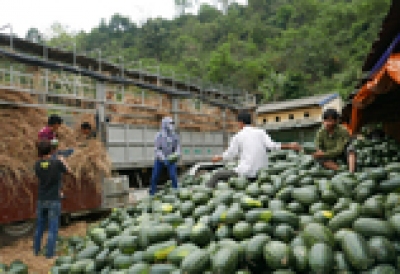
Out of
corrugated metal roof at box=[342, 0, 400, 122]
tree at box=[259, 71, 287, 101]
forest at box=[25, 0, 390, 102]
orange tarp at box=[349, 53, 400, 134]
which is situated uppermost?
forest at box=[25, 0, 390, 102]

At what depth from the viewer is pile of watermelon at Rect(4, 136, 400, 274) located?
211 centimetres

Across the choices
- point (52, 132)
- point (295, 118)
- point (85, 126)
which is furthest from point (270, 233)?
point (295, 118)

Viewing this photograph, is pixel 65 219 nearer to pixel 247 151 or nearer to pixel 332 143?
pixel 247 151

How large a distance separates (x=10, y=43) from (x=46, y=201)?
4061mm

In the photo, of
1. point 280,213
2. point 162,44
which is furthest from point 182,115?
point 162,44

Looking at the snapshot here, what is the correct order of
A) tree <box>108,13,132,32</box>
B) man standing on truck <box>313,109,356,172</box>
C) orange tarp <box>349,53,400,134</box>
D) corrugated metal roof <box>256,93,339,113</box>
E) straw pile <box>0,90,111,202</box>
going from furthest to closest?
tree <box>108,13,132,32</box> < corrugated metal roof <box>256,93,339,113</box> < straw pile <box>0,90,111,202</box> < man standing on truck <box>313,109,356,172</box> < orange tarp <box>349,53,400,134</box>

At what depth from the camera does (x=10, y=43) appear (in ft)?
22.2

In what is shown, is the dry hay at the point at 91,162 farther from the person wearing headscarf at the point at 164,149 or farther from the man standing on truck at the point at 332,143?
the man standing on truck at the point at 332,143

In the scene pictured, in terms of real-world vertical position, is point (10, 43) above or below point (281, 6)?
below

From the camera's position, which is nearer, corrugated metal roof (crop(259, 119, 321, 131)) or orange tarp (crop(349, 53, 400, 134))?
orange tarp (crop(349, 53, 400, 134))

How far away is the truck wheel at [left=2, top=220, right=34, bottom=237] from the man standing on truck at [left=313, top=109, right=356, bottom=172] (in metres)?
5.09

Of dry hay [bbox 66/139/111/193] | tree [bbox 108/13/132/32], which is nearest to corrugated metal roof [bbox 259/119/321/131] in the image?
dry hay [bbox 66/139/111/193]

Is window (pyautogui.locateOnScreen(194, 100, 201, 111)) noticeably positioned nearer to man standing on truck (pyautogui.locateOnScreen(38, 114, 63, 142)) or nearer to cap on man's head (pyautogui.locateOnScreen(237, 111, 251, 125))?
man standing on truck (pyautogui.locateOnScreen(38, 114, 63, 142))

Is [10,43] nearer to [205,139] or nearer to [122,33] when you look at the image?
[205,139]
